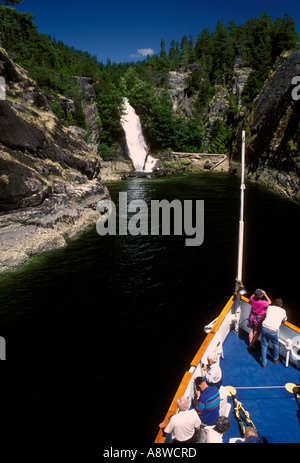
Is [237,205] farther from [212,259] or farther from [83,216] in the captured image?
[83,216]

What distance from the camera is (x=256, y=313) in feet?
30.5

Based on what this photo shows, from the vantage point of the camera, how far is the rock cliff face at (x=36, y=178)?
792 inches

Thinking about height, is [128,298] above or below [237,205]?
below

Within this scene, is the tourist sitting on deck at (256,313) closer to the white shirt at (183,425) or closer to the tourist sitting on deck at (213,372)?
the tourist sitting on deck at (213,372)

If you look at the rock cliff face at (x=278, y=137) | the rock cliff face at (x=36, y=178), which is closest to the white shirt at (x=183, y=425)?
the rock cliff face at (x=36, y=178)

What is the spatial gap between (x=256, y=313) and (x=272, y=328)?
835mm

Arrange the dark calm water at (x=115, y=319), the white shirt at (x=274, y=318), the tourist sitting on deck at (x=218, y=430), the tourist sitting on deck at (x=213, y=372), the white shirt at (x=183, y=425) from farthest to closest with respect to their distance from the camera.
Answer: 1. the white shirt at (x=274, y=318)
2. the dark calm water at (x=115, y=319)
3. the tourist sitting on deck at (x=213, y=372)
4. the white shirt at (x=183, y=425)
5. the tourist sitting on deck at (x=218, y=430)

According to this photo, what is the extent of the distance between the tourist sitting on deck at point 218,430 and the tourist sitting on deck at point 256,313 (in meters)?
3.97

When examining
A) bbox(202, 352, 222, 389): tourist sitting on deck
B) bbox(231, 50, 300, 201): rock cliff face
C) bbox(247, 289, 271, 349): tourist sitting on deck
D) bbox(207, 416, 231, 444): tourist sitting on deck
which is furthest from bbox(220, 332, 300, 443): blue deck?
bbox(231, 50, 300, 201): rock cliff face

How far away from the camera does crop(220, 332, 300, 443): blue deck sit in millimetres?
6770

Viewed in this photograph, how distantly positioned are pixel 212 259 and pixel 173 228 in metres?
7.69

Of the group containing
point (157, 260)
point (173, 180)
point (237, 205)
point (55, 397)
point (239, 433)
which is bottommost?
point (55, 397)
